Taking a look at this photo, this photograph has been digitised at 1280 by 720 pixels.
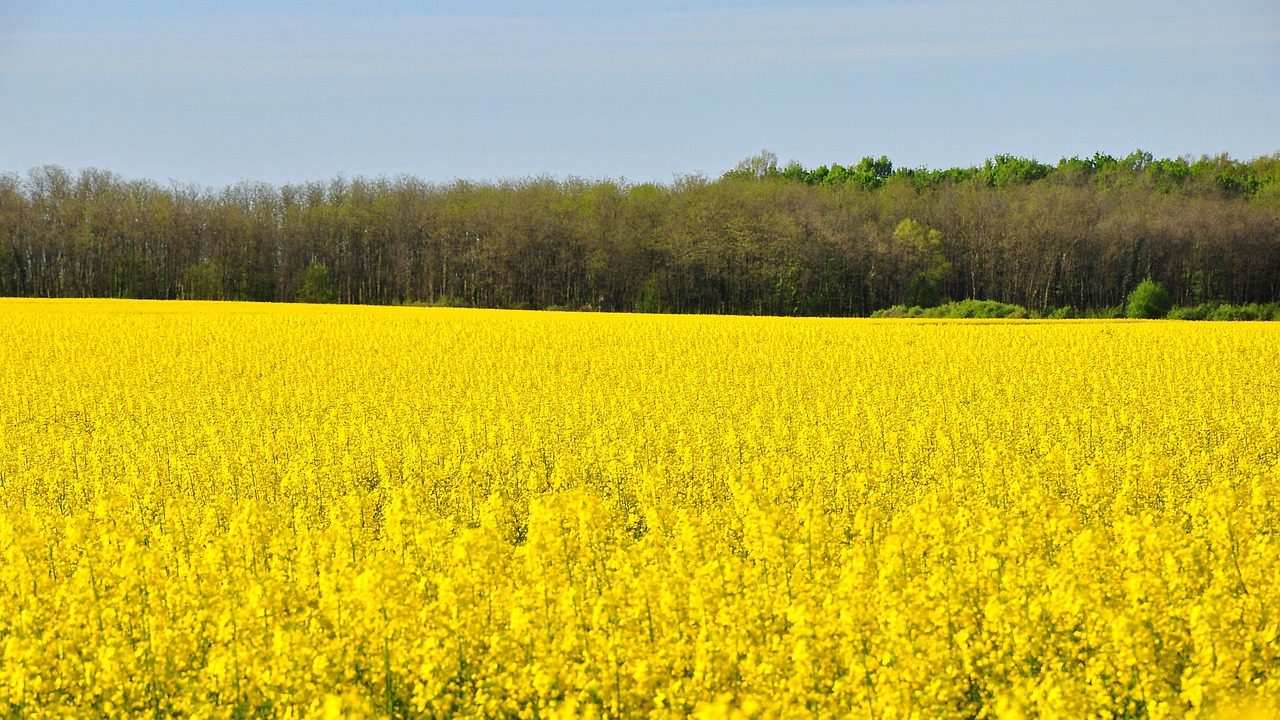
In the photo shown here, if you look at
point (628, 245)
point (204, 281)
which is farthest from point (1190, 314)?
point (204, 281)

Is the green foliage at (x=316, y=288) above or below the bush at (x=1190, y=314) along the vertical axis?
above

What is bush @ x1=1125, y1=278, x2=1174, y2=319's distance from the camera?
55.0 metres

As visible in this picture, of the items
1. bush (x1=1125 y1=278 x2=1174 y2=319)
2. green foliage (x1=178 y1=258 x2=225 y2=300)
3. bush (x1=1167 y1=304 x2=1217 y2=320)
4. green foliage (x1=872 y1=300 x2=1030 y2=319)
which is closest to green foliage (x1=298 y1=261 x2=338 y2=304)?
green foliage (x1=178 y1=258 x2=225 y2=300)

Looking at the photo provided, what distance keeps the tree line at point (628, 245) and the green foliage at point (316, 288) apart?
0.40 ft

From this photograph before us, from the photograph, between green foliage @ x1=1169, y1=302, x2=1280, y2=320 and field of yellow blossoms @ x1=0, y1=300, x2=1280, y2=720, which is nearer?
field of yellow blossoms @ x1=0, y1=300, x2=1280, y2=720

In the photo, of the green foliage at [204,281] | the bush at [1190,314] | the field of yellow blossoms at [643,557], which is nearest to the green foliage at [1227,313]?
the bush at [1190,314]

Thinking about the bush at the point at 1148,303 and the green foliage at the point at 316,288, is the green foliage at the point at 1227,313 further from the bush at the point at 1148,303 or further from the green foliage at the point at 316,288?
the green foliage at the point at 316,288

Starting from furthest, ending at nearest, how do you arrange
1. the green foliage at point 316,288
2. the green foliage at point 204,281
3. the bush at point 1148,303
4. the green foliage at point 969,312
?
the green foliage at point 204,281, the green foliage at point 316,288, the bush at point 1148,303, the green foliage at point 969,312

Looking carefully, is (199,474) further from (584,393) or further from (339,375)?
(339,375)

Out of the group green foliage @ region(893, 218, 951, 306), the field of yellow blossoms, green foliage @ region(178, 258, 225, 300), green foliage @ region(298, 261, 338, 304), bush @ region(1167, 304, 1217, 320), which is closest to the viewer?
the field of yellow blossoms

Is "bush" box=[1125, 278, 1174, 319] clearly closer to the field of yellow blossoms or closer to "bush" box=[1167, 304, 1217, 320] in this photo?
"bush" box=[1167, 304, 1217, 320]

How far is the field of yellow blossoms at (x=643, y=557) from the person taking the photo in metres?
6.26

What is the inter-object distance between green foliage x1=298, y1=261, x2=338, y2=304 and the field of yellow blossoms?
161 feet

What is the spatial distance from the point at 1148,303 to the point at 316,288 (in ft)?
153
